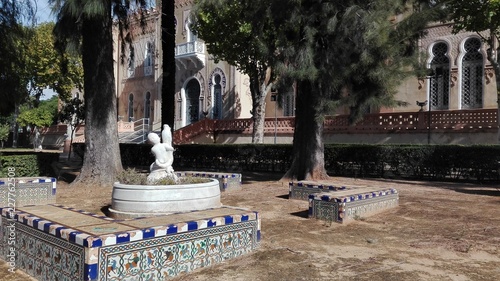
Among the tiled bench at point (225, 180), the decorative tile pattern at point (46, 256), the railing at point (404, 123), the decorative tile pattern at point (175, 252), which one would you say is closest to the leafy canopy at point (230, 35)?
the railing at point (404, 123)

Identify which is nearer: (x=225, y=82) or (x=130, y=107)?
(x=225, y=82)

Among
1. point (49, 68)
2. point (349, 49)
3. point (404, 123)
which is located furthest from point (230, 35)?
point (49, 68)

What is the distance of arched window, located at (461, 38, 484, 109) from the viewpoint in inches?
848

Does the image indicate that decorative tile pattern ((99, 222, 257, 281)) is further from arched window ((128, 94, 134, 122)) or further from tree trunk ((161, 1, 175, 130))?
arched window ((128, 94, 134, 122))

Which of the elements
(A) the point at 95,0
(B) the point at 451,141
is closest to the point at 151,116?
(B) the point at 451,141

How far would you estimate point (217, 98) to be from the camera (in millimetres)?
32469

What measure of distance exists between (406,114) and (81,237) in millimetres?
19627

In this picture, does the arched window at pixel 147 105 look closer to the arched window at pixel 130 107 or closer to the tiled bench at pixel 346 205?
the arched window at pixel 130 107

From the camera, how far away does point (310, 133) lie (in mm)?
14148

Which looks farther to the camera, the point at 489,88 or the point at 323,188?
the point at 489,88

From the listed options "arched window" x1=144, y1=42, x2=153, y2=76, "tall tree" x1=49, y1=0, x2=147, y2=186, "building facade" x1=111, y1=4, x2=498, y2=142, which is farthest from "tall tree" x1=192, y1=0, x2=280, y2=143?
"arched window" x1=144, y1=42, x2=153, y2=76

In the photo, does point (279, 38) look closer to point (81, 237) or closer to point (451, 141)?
point (81, 237)

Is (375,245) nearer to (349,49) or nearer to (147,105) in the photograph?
(349,49)

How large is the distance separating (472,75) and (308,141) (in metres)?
12.2
